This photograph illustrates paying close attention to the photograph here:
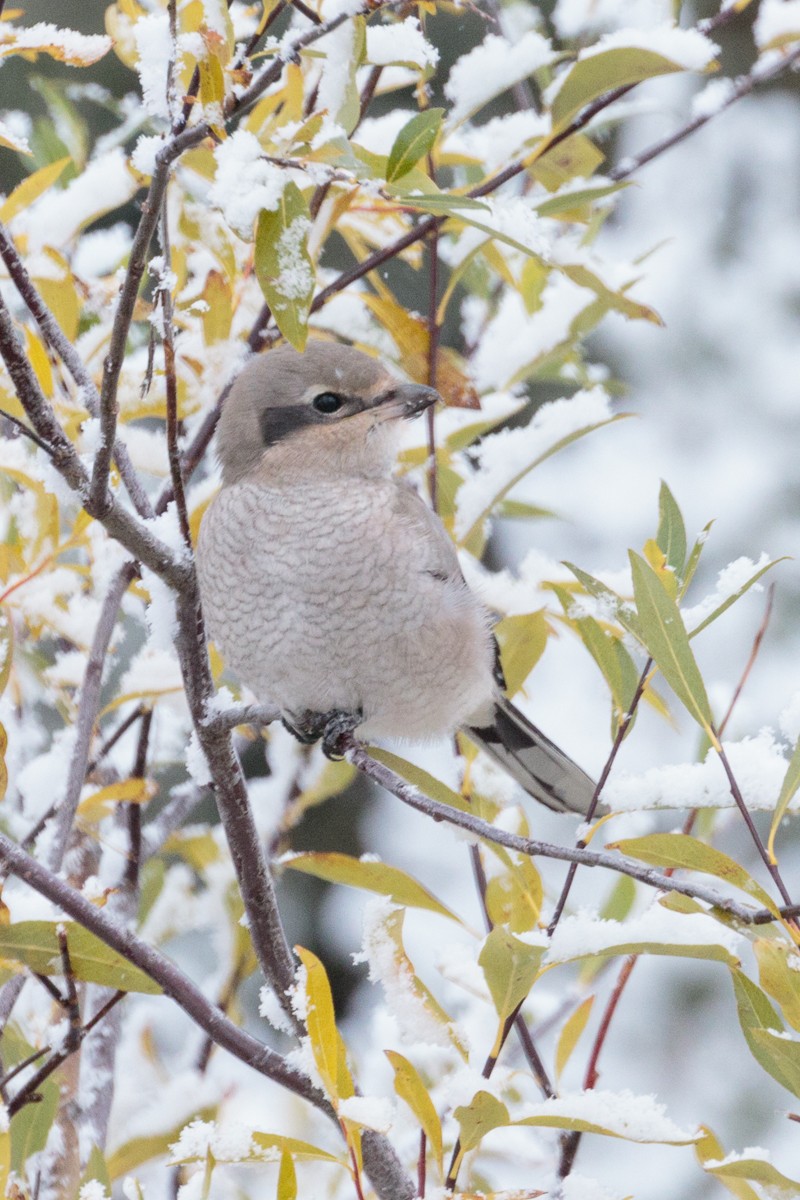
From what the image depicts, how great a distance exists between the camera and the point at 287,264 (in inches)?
57.3

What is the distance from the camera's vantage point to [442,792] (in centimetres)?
182

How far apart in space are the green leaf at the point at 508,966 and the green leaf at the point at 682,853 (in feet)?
0.51

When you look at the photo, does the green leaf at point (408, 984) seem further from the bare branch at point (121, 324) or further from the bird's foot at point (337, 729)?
the bird's foot at point (337, 729)

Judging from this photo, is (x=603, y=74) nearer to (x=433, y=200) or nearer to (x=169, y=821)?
(x=433, y=200)

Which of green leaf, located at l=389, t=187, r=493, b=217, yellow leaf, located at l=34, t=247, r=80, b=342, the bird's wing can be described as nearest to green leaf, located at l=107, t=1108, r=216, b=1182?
the bird's wing

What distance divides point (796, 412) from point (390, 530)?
409cm

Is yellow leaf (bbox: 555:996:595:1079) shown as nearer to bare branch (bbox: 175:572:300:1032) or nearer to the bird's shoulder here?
bare branch (bbox: 175:572:300:1032)

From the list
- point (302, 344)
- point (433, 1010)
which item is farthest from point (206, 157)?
point (433, 1010)

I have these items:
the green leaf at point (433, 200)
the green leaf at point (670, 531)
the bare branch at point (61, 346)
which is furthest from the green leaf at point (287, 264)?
the green leaf at point (670, 531)

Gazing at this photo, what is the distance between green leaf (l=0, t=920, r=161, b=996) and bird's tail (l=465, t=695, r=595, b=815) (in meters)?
1.15

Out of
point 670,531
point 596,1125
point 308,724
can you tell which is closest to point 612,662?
point 670,531

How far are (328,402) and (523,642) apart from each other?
67 cm

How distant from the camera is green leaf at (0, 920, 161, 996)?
59.8 inches

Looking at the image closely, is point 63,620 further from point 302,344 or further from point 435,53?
point 435,53
